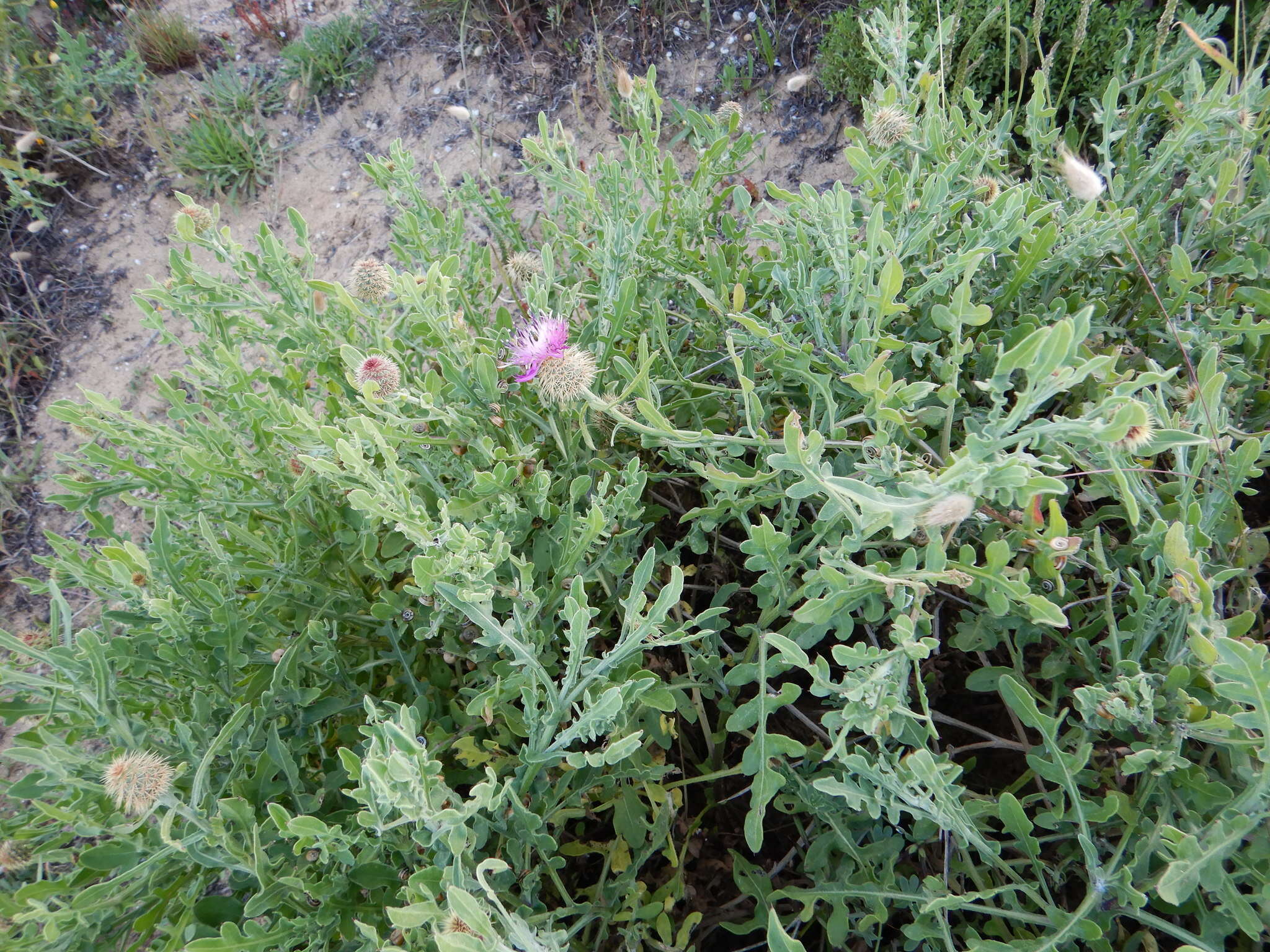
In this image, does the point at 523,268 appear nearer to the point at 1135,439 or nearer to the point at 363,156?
the point at 1135,439

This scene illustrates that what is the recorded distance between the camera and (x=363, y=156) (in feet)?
13.1

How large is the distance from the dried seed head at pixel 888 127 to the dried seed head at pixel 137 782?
1667 mm

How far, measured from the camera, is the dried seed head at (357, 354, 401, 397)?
134 centimetres

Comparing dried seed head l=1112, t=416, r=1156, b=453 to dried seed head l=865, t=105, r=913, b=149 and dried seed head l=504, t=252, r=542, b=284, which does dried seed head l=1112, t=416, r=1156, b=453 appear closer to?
dried seed head l=865, t=105, r=913, b=149

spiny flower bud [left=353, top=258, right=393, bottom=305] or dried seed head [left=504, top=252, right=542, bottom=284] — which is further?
dried seed head [left=504, top=252, right=542, bottom=284]

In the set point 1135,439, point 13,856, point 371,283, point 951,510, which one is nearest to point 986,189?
point 1135,439

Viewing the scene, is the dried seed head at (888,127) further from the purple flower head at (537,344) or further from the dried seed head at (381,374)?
the dried seed head at (381,374)

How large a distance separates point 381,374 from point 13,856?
41.1 inches

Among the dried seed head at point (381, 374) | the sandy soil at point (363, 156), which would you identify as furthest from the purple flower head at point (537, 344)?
the sandy soil at point (363, 156)

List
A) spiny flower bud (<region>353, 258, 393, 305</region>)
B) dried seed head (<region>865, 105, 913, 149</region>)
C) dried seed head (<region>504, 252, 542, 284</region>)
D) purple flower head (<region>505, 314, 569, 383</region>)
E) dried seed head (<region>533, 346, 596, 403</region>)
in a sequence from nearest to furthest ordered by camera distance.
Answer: dried seed head (<region>533, 346, 596, 403</region>) → purple flower head (<region>505, 314, 569, 383</region>) → dried seed head (<region>865, 105, 913, 149</region>) → spiny flower bud (<region>353, 258, 393, 305</region>) → dried seed head (<region>504, 252, 542, 284</region>)

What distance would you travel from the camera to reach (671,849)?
4.26 feet

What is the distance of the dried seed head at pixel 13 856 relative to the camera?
1306 mm

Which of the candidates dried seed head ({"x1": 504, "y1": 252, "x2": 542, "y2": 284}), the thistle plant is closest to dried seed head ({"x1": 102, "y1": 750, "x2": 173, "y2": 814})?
the thistle plant

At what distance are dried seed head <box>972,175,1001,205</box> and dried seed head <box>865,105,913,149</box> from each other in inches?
6.8
